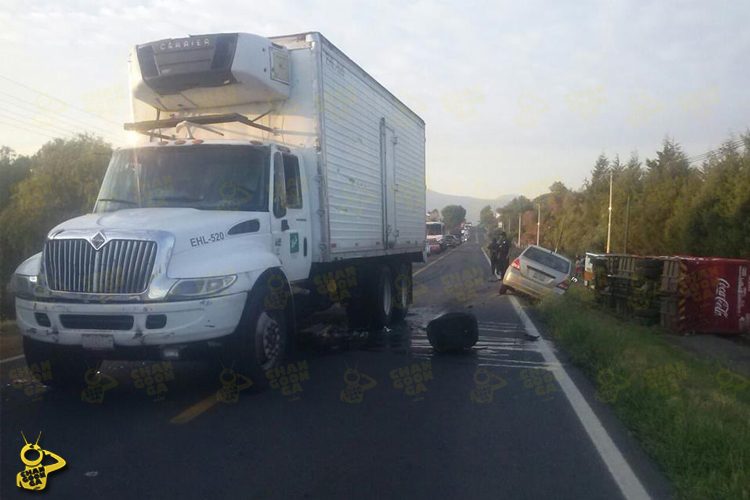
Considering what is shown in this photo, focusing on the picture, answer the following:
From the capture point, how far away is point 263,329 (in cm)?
749

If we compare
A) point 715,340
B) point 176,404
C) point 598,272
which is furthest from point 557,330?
point 598,272

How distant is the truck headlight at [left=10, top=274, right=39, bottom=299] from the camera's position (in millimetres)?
6855

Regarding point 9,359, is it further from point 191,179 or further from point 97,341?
point 191,179

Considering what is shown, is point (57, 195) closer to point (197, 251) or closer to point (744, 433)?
point (197, 251)

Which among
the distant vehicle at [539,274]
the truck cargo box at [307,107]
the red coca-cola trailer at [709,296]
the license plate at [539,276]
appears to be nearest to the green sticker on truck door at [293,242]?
the truck cargo box at [307,107]

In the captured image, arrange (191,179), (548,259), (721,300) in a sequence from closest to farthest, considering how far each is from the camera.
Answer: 1. (191,179)
2. (721,300)
3. (548,259)

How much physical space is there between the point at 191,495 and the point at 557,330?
898cm

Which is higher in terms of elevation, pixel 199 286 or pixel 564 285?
pixel 199 286

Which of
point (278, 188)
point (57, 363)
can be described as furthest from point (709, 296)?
point (57, 363)

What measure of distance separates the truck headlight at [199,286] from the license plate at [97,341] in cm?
68

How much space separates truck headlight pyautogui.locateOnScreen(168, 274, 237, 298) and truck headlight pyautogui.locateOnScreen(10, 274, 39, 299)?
147cm

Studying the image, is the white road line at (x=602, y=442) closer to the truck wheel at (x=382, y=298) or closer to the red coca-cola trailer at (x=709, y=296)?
the truck wheel at (x=382, y=298)

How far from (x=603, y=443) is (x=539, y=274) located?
1371 cm

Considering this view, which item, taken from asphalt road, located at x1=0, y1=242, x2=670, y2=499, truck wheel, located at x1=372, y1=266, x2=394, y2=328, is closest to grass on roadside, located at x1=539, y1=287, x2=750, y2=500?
asphalt road, located at x1=0, y1=242, x2=670, y2=499
